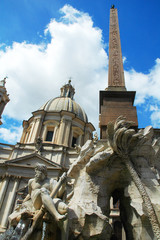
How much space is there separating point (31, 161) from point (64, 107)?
12.0 m

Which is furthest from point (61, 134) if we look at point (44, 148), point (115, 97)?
point (115, 97)

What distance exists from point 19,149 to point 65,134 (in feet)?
21.5

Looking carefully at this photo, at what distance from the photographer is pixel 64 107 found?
102ft

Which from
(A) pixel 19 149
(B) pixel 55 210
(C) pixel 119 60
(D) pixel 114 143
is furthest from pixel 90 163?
(A) pixel 19 149

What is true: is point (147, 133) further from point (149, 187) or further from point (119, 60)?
point (119, 60)

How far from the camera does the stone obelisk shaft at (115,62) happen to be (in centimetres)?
745

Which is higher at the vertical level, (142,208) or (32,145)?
(32,145)

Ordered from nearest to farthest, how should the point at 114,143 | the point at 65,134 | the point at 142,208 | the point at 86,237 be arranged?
the point at 86,237
the point at 142,208
the point at 114,143
the point at 65,134

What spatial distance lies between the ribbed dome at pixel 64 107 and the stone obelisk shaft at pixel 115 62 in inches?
834

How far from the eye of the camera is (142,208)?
3990mm

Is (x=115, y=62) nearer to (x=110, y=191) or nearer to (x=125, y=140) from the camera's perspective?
(x=125, y=140)

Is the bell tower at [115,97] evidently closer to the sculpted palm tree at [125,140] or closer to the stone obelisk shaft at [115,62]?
the stone obelisk shaft at [115,62]

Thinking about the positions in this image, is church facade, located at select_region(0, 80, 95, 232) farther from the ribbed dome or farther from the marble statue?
the marble statue

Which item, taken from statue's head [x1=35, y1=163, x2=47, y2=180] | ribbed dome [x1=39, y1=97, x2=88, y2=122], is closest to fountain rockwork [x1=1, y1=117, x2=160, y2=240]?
statue's head [x1=35, y1=163, x2=47, y2=180]
